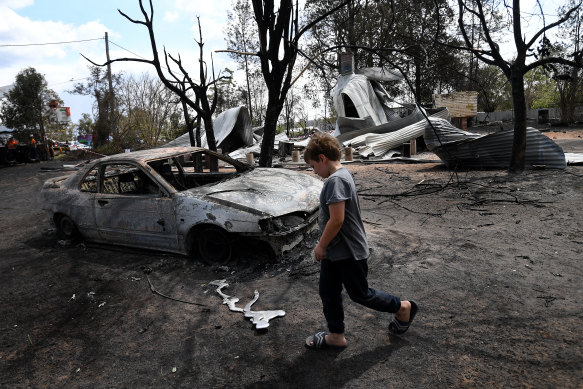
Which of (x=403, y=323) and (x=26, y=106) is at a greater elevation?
(x=26, y=106)

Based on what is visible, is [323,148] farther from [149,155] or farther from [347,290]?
[149,155]

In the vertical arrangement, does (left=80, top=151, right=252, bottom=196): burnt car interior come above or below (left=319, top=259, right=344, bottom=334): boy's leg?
above

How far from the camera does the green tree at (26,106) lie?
21875 millimetres

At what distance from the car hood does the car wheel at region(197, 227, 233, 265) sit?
42cm

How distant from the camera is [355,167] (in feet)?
42.5

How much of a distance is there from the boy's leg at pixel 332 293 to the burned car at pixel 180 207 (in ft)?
4.58

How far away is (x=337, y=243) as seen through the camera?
236cm

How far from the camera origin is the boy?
2.26m

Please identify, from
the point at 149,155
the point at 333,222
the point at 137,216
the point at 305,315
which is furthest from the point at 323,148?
the point at 149,155

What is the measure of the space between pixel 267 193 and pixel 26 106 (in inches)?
953

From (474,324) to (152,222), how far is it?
140 inches

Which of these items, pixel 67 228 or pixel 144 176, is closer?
pixel 144 176

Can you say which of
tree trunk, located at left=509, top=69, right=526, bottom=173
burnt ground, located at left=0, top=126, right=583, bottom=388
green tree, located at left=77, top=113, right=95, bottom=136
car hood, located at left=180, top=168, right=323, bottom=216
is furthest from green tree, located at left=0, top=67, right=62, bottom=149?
tree trunk, located at left=509, top=69, right=526, bottom=173

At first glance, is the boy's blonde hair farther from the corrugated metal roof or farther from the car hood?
the corrugated metal roof
